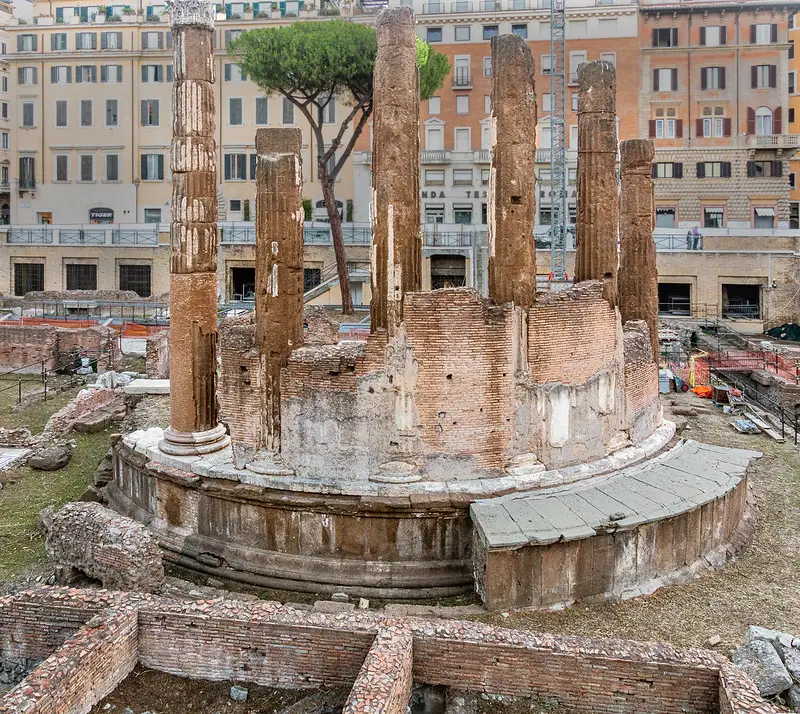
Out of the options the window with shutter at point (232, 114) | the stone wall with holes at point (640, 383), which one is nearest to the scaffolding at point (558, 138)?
the window with shutter at point (232, 114)

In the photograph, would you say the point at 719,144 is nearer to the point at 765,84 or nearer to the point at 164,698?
the point at 765,84

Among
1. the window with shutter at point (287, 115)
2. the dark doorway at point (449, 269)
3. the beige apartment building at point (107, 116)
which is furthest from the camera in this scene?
the beige apartment building at point (107, 116)

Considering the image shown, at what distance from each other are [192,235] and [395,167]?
2752 mm

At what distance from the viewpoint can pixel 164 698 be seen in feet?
18.7

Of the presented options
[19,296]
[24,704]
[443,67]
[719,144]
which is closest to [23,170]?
[19,296]

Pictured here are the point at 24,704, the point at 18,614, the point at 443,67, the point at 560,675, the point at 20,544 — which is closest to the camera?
the point at 24,704

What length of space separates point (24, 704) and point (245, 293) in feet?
91.3

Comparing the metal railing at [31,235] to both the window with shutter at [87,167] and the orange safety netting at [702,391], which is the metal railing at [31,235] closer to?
the window with shutter at [87,167]

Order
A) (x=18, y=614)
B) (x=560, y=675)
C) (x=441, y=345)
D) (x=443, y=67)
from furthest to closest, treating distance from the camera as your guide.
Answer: (x=443, y=67), (x=441, y=345), (x=18, y=614), (x=560, y=675)

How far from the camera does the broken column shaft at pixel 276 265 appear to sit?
29.0 ft

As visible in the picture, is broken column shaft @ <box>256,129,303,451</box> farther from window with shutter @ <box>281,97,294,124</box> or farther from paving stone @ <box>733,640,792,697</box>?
window with shutter @ <box>281,97,294,124</box>

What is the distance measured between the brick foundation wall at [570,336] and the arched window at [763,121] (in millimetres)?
28319

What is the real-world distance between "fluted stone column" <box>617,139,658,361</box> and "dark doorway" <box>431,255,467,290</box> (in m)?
18.6

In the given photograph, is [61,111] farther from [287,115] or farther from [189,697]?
[189,697]
